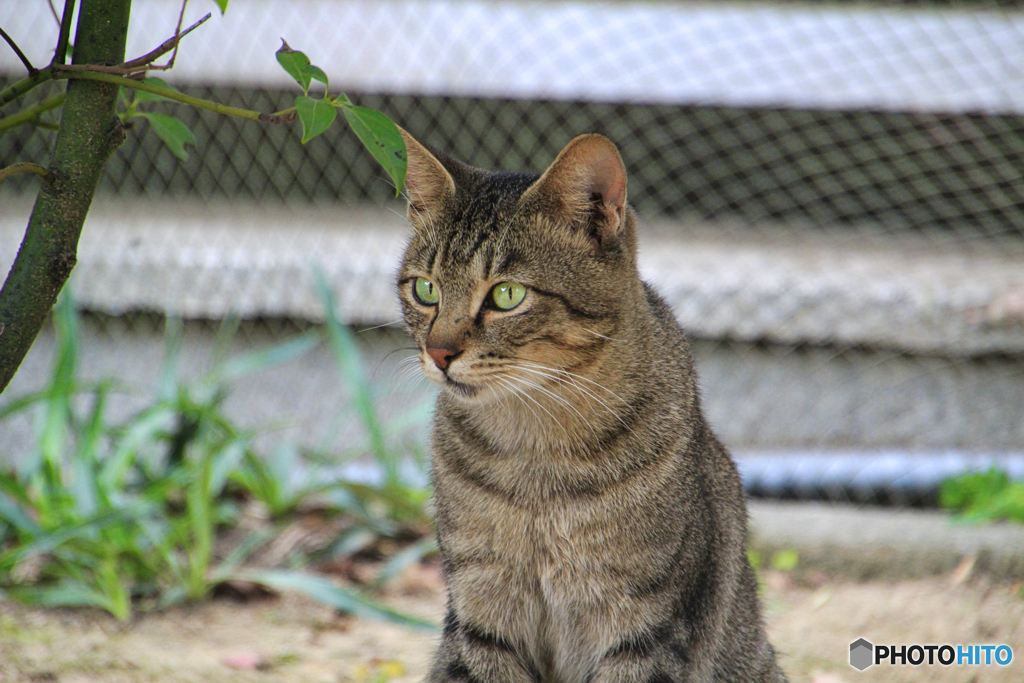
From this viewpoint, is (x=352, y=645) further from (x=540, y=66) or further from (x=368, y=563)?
(x=540, y=66)

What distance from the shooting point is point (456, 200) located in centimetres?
174

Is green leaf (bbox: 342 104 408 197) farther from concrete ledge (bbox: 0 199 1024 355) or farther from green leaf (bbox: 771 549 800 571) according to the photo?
green leaf (bbox: 771 549 800 571)

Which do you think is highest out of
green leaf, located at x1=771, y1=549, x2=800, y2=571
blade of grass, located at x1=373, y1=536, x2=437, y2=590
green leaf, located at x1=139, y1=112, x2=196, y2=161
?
green leaf, located at x1=139, y1=112, x2=196, y2=161

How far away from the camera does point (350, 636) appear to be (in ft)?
8.42

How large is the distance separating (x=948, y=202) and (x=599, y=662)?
268 centimetres

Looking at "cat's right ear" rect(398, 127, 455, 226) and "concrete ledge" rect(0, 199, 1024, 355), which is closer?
"cat's right ear" rect(398, 127, 455, 226)

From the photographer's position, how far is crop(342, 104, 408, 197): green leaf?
1267 mm

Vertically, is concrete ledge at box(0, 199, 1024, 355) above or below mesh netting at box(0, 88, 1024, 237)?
below

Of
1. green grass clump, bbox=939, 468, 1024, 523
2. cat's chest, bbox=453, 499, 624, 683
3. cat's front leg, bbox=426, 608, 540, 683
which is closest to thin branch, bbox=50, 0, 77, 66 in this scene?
cat's chest, bbox=453, 499, 624, 683

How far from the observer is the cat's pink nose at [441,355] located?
→ 1540 mm

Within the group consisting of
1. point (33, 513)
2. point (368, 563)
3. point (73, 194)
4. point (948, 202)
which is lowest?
point (368, 563)

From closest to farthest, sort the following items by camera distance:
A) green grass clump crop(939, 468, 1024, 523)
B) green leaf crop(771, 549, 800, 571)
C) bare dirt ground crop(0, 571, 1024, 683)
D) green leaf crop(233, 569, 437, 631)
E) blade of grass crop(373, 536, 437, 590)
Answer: bare dirt ground crop(0, 571, 1024, 683) → green leaf crop(233, 569, 437, 631) → blade of grass crop(373, 536, 437, 590) → green grass clump crop(939, 468, 1024, 523) → green leaf crop(771, 549, 800, 571)

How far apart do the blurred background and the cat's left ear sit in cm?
170

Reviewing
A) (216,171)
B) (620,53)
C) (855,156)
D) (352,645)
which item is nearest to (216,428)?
(352,645)
